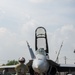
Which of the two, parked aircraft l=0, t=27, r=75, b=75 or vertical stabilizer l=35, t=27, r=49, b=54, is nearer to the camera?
parked aircraft l=0, t=27, r=75, b=75

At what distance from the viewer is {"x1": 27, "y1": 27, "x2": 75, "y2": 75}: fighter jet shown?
1601 cm

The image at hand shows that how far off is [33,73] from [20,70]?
9.91m

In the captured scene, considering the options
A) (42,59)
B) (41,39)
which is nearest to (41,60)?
(42,59)

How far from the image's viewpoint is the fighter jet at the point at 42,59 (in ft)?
52.5

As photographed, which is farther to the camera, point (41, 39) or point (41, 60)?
point (41, 39)

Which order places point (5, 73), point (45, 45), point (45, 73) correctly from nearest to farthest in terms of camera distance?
1. point (45, 73)
2. point (45, 45)
3. point (5, 73)

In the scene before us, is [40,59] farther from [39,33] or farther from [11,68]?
[11,68]

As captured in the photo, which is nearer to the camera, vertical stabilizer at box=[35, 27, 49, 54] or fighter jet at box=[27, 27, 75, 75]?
fighter jet at box=[27, 27, 75, 75]

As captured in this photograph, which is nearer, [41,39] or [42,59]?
[42,59]

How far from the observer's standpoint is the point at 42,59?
53.7ft

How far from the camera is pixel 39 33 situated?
1944 centimetres

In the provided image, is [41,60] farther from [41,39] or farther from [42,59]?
[41,39]

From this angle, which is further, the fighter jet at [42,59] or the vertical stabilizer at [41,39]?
the vertical stabilizer at [41,39]

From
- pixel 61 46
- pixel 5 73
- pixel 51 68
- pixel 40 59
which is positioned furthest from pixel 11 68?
pixel 40 59
